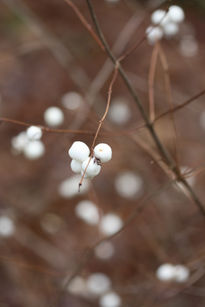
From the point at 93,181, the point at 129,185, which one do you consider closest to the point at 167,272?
the point at 129,185

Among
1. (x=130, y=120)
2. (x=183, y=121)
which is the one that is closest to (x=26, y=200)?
(x=130, y=120)

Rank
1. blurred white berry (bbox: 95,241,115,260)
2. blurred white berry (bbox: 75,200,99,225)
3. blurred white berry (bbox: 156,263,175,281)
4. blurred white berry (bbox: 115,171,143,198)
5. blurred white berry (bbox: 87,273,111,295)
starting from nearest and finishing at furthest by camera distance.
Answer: blurred white berry (bbox: 156,263,175,281), blurred white berry (bbox: 87,273,111,295), blurred white berry (bbox: 75,200,99,225), blurred white berry (bbox: 95,241,115,260), blurred white berry (bbox: 115,171,143,198)

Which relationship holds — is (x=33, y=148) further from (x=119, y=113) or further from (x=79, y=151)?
(x=119, y=113)

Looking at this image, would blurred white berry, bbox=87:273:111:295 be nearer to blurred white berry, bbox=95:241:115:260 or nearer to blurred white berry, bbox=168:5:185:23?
blurred white berry, bbox=95:241:115:260

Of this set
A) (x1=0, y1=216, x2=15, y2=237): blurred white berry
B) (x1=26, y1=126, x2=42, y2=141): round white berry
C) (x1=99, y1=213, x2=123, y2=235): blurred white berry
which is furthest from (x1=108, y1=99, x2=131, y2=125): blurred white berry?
(x1=26, y1=126, x2=42, y2=141): round white berry

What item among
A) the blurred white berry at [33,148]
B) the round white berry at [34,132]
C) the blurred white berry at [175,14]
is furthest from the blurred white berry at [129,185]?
the round white berry at [34,132]
